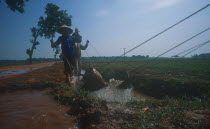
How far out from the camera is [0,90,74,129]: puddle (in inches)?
98.0

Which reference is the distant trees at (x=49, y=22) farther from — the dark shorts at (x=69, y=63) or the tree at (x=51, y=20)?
the dark shorts at (x=69, y=63)

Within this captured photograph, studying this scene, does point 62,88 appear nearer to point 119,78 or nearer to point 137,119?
point 137,119

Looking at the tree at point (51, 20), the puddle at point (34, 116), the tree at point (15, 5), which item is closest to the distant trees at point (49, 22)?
the tree at point (51, 20)

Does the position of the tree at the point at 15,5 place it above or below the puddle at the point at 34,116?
above

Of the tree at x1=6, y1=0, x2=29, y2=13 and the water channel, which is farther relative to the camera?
the tree at x1=6, y1=0, x2=29, y2=13

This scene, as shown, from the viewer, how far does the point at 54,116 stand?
288cm

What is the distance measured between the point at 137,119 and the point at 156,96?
5294mm

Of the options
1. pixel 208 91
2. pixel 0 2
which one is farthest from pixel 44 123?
pixel 0 2

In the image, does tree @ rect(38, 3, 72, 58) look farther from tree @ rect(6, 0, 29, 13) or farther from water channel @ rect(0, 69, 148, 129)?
water channel @ rect(0, 69, 148, 129)

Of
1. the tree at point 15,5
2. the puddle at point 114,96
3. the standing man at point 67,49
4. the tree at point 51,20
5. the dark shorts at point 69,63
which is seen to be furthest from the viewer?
the tree at point 51,20

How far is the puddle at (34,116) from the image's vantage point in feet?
8.17


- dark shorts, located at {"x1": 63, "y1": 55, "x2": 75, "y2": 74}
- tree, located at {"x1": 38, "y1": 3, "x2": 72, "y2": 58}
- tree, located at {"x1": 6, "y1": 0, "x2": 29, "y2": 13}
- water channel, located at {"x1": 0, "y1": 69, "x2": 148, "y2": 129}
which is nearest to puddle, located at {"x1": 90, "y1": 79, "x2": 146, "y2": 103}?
dark shorts, located at {"x1": 63, "y1": 55, "x2": 75, "y2": 74}

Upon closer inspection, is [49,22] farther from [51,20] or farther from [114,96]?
[114,96]

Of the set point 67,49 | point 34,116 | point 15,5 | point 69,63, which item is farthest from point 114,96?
point 15,5
